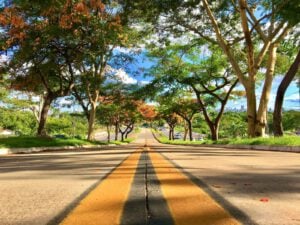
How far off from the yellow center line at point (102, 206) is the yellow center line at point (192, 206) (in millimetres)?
463

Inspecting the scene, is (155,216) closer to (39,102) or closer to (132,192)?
(132,192)

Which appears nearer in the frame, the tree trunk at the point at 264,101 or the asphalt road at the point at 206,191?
the asphalt road at the point at 206,191

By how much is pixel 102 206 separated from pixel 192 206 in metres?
0.82

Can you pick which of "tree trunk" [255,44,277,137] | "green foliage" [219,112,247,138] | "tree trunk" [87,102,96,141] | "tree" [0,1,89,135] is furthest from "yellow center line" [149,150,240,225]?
"green foliage" [219,112,247,138]


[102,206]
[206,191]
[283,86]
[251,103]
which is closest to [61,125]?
[251,103]

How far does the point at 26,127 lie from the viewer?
89.1 m

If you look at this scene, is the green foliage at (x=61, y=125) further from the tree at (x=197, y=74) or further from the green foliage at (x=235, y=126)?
the tree at (x=197, y=74)

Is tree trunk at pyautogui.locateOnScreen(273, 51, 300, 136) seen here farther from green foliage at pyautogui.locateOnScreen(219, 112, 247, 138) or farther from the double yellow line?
green foliage at pyautogui.locateOnScreen(219, 112, 247, 138)

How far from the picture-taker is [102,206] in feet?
14.4

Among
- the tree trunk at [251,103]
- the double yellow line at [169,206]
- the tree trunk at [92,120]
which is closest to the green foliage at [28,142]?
the tree trunk at [92,120]

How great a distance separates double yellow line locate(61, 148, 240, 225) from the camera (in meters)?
3.68

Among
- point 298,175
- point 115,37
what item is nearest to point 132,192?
point 298,175

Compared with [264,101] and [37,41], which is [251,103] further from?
[37,41]

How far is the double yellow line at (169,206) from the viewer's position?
3680 millimetres
